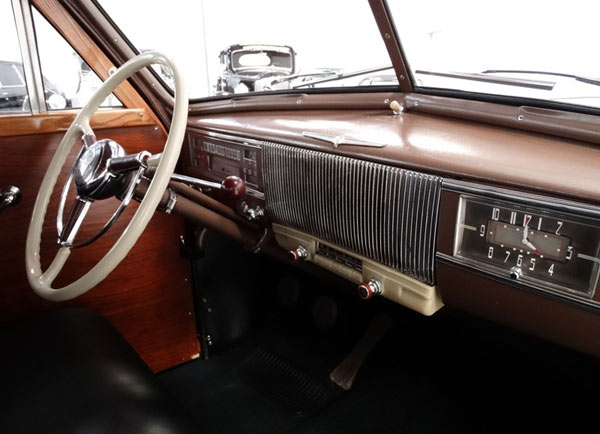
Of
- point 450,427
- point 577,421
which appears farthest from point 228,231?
point 577,421

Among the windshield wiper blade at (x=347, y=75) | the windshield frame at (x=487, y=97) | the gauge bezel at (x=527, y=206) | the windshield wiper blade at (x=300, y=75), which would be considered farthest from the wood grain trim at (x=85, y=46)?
the gauge bezel at (x=527, y=206)

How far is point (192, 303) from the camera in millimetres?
2014

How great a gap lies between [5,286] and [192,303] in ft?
2.40

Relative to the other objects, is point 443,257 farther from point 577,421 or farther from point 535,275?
point 577,421

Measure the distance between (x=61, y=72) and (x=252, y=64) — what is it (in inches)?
28.4

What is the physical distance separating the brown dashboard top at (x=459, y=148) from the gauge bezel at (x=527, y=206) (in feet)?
0.05

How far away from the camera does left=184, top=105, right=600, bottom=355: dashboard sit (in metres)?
0.75

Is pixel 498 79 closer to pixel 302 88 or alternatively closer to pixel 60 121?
pixel 302 88

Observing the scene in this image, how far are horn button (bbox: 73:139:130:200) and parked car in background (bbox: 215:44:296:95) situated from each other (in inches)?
32.7

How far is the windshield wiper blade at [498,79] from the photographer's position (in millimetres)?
1075

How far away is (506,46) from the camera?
1.12 meters

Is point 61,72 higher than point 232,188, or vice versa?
point 61,72

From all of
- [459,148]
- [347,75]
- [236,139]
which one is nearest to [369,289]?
[459,148]

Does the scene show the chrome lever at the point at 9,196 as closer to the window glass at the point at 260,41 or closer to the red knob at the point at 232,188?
the window glass at the point at 260,41
